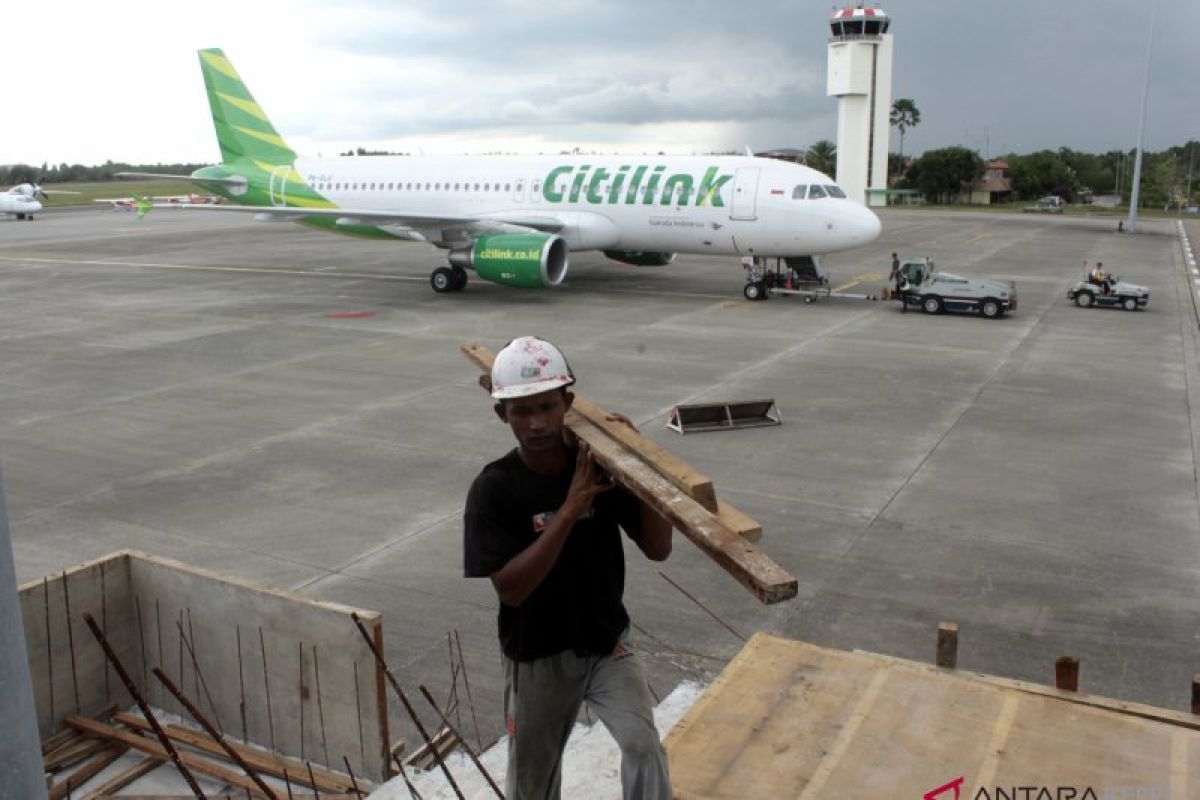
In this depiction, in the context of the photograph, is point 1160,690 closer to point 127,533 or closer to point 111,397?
point 127,533

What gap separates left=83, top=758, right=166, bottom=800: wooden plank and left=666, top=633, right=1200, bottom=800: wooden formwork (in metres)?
3.16

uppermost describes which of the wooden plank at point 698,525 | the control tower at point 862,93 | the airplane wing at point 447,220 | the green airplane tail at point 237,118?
the control tower at point 862,93

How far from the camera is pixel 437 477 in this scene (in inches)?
459

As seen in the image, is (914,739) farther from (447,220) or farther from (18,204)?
(18,204)

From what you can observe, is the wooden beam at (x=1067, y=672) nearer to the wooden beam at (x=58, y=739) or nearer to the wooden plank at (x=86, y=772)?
the wooden plank at (x=86, y=772)

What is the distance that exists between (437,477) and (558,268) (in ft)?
46.4

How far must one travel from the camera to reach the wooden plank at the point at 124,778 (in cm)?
561

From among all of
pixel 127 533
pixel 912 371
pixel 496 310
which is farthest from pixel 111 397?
pixel 912 371

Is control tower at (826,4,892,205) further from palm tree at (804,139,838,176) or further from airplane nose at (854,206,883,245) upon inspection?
airplane nose at (854,206,883,245)

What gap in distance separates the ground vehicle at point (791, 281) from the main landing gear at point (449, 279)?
24.6ft

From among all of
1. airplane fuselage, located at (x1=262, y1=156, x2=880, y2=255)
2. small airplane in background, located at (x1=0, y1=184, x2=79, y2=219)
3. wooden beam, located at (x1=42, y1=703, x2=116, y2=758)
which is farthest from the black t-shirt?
small airplane in background, located at (x1=0, y1=184, x2=79, y2=219)

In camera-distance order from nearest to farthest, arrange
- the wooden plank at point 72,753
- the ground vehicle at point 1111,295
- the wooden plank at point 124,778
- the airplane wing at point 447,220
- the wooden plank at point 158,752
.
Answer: the wooden plank at point 124,778 → the wooden plank at point 158,752 → the wooden plank at point 72,753 → the ground vehicle at point 1111,295 → the airplane wing at point 447,220

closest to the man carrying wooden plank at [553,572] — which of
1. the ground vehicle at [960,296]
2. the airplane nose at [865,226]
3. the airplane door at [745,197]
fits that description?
the airplane door at [745,197]

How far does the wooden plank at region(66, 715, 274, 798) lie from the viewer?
5.74 m
